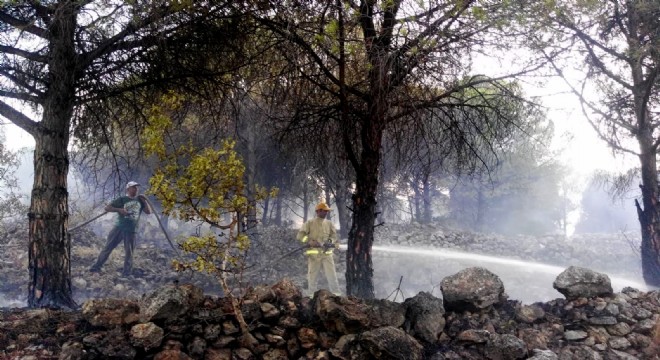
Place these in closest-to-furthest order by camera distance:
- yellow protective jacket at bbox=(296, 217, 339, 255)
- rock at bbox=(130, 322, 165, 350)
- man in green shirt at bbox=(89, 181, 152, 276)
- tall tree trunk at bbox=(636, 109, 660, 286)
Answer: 1. rock at bbox=(130, 322, 165, 350)
2. yellow protective jacket at bbox=(296, 217, 339, 255)
3. tall tree trunk at bbox=(636, 109, 660, 286)
4. man in green shirt at bbox=(89, 181, 152, 276)

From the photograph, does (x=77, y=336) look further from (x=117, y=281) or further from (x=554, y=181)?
(x=554, y=181)

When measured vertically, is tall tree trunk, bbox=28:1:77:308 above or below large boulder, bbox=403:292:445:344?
above

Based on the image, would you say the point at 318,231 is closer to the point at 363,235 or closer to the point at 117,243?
the point at 363,235

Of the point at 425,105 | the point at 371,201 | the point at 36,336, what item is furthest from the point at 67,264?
the point at 425,105

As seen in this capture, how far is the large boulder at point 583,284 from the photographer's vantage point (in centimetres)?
486

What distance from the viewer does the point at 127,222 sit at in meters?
10.5

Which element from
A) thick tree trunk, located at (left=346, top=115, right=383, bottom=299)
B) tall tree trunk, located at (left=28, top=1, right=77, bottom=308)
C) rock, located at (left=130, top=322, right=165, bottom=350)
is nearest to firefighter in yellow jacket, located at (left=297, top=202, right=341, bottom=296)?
thick tree trunk, located at (left=346, top=115, right=383, bottom=299)

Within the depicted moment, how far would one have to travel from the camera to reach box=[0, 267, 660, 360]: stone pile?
3.72 meters

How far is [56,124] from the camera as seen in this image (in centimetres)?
519

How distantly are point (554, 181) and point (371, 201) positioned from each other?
33740 millimetres

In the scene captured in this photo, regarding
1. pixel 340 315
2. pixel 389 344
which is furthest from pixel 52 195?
pixel 389 344

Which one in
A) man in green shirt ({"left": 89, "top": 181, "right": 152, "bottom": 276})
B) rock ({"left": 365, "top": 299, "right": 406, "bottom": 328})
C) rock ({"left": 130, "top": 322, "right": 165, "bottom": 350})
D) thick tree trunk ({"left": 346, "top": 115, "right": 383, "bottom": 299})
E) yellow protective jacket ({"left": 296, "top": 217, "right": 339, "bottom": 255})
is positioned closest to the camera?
rock ({"left": 130, "top": 322, "right": 165, "bottom": 350})

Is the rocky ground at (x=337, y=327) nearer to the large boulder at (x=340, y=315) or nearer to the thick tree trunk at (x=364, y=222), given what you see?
the large boulder at (x=340, y=315)

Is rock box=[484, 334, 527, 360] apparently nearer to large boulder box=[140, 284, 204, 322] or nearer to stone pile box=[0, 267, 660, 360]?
stone pile box=[0, 267, 660, 360]
